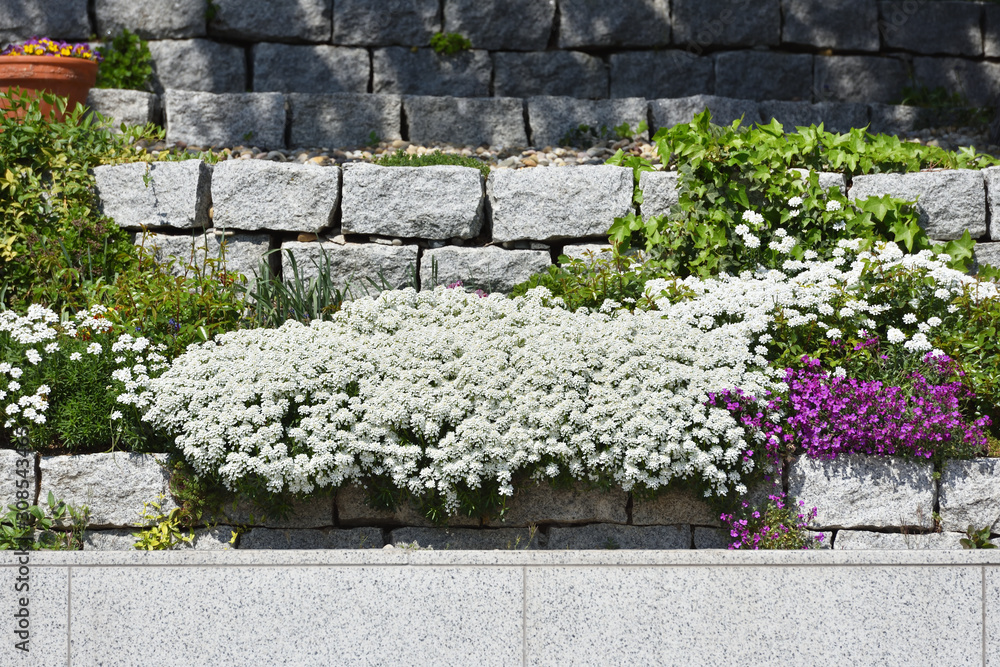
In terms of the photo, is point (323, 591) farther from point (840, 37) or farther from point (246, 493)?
point (840, 37)

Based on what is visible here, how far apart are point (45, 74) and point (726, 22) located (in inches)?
195

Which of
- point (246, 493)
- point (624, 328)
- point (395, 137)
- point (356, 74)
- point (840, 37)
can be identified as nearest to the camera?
point (246, 493)

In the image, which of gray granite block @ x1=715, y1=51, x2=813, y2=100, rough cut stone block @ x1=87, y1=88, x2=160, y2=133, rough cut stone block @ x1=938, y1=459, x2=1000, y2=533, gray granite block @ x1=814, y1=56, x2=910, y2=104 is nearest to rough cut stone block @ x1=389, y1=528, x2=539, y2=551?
rough cut stone block @ x1=938, y1=459, x2=1000, y2=533

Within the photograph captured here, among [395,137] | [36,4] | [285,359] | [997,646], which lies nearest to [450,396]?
[285,359]

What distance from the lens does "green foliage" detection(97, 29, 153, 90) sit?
6070 millimetres

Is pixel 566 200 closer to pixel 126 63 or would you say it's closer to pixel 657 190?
pixel 657 190

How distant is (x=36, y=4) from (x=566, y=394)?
5268 millimetres

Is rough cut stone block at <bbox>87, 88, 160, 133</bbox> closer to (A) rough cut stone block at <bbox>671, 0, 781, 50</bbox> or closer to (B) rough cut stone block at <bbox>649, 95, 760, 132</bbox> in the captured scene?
(B) rough cut stone block at <bbox>649, 95, 760, 132</bbox>

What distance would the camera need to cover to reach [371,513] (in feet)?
11.9

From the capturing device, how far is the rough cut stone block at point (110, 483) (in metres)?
3.62

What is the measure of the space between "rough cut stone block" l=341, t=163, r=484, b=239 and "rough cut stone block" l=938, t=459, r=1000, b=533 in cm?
267

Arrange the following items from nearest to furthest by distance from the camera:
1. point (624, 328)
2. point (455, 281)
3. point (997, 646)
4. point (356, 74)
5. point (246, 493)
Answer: point (997, 646), point (246, 493), point (624, 328), point (455, 281), point (356, 74)

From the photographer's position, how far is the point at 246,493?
345 centimetres

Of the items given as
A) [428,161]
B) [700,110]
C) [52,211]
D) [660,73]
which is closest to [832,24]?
[660,73]
